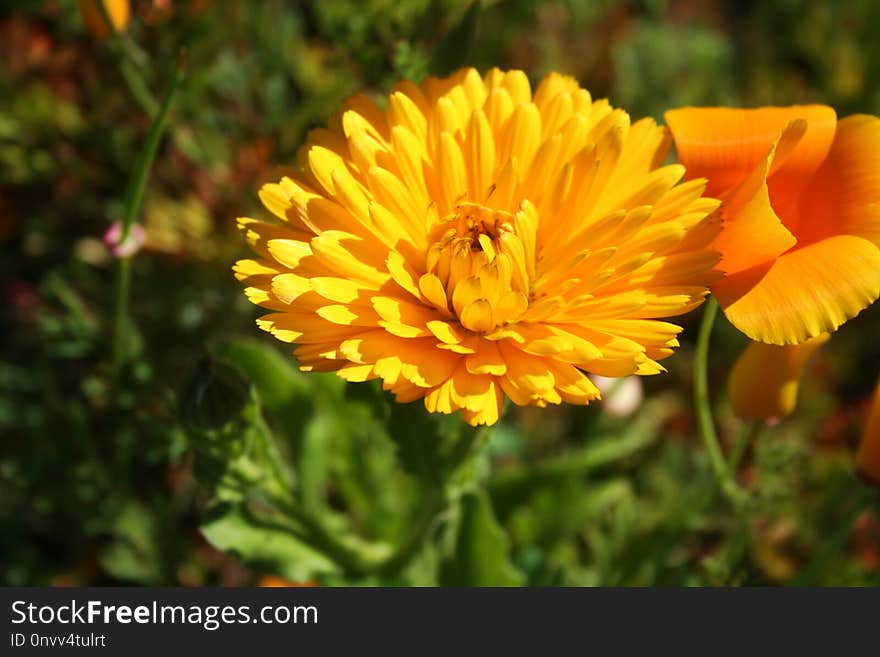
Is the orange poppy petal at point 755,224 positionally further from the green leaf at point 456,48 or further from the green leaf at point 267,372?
the green leaf at point 267,372

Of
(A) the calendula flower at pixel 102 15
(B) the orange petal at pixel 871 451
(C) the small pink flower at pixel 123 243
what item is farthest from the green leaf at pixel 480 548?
(A) the calendula flower at pixel 102 15

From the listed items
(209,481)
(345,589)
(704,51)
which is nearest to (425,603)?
(345,589)

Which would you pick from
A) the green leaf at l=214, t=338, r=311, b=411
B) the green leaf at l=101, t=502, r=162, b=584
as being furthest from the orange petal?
the green leaf at l=101, t=502, r=162, b=584

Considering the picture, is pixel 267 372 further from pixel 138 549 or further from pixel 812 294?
pixel 812 294

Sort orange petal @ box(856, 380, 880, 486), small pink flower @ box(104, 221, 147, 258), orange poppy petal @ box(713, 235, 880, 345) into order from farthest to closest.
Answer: small pink flower @ box(104, 221, 147, 258) → orange petal @ box(856, 380, 880, 486) → orange poppy petal @ box(713, 235, 880, 345)

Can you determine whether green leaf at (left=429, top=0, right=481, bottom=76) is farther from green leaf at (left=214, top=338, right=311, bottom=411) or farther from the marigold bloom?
green leaf at (left=214, top=338, right=311, bottom=411)

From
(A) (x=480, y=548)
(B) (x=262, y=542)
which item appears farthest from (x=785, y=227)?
(B) (x=262, y=542)
